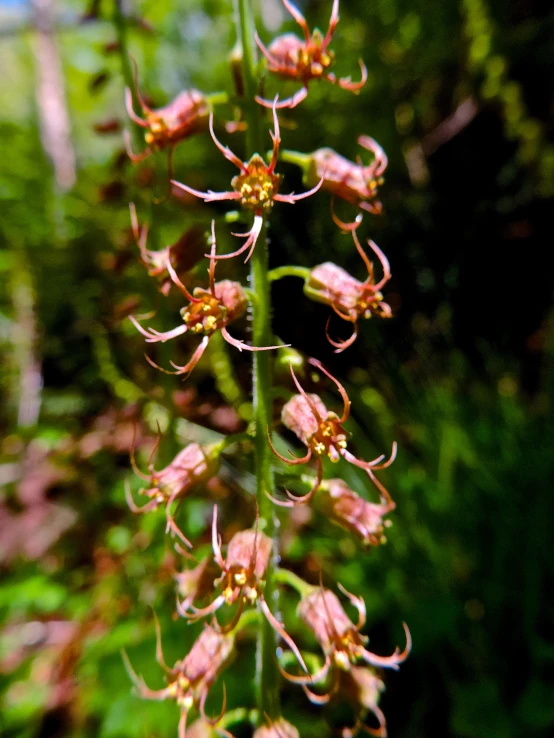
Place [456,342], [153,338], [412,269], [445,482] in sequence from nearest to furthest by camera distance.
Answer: [153,338], [445,482], [412,269], [456,342]

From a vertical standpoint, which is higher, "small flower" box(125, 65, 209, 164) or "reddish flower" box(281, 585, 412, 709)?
"small flower" box(125, 65, 209, 164)

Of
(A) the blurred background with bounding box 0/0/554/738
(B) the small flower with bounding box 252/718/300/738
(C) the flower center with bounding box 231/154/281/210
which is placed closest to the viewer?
(C) the flower center with bounding box 231/154/281/210

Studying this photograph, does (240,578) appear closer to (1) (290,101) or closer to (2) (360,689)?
(2) (360,689)

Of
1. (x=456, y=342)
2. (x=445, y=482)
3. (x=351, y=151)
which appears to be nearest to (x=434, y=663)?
(x=445, y=482)

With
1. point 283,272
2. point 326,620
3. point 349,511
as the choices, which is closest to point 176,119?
point 283,272

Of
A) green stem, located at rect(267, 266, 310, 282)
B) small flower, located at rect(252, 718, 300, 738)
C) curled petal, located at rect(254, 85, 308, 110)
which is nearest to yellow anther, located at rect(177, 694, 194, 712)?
small flower, located at rect(252, 718, 300, 738)

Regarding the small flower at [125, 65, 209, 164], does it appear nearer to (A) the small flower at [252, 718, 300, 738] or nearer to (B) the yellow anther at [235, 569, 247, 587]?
(B) the yellow anther at [235, 569, 247, 587]

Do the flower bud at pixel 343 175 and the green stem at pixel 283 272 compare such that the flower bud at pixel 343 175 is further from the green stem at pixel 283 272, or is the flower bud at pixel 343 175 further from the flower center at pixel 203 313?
the flower center at pixel 203 313

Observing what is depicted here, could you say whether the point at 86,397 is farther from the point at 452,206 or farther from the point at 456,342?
the point at 452,206
